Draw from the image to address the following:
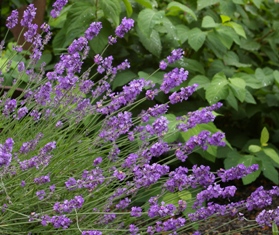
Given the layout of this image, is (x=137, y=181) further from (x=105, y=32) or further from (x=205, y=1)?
(x=205, y=1)

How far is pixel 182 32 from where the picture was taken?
352 centimetres

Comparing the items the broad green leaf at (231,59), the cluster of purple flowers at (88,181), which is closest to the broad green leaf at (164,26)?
the broad green leaf at (231,59)

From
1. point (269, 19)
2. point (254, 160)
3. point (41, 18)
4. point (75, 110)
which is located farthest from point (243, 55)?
point (75, 110)

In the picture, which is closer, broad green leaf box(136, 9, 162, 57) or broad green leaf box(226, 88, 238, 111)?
broad green leaf box(136, 9, 162, 57)

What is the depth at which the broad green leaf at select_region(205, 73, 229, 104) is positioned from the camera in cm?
320

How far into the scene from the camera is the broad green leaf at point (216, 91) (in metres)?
3.20

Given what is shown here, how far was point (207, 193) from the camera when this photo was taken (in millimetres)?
2096

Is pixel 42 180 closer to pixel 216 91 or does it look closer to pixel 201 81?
pixel 216 91

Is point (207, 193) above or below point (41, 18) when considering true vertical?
below

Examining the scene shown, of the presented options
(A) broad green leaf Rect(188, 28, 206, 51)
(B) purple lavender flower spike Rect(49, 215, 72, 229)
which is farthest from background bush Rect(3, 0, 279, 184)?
(B) purple lavender flower spike Rect(49, 215, 72, 229)

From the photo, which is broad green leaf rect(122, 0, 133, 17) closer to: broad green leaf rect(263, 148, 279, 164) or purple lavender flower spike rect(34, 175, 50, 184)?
broad green leaf rect(263, 148, 279, 164)

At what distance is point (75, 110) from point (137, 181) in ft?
2.11

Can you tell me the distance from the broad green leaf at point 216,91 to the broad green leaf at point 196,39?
8.3 inches

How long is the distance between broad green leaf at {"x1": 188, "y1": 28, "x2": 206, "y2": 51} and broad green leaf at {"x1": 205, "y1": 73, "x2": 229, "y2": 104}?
210mm
